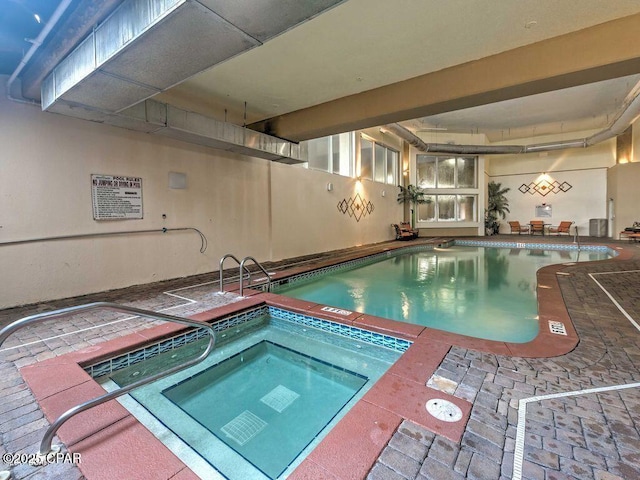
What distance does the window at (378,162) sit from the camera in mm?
10258

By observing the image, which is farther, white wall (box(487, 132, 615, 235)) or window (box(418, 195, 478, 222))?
window (box(418, 195, 478, 222))

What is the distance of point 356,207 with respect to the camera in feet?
31.9

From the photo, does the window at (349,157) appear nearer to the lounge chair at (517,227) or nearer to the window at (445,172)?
the window at (445,172)

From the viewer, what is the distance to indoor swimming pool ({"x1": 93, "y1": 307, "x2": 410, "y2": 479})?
5.40 feet

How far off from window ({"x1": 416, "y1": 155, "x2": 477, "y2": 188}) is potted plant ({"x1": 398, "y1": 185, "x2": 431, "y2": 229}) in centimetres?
66

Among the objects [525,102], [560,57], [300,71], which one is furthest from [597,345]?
[525,102]

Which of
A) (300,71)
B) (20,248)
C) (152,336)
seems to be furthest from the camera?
(300,71)

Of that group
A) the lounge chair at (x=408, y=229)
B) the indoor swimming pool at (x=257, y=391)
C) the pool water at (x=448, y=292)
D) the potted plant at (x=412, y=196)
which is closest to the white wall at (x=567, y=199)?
the potted plant at (x=412, y=196)

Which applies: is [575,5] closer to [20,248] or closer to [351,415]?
[351,415]

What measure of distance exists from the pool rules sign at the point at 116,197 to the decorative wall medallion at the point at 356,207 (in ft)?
18.2

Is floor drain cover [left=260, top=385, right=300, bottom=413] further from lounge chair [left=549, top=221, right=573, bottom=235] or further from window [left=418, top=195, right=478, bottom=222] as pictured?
lounge chair [left=549, top=221, right=573, bottom=235]

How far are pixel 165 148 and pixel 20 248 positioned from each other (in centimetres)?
229

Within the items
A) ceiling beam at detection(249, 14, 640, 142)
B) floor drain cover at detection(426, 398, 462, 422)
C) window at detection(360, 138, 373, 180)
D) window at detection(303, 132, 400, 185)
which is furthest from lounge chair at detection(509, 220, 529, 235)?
floor drain cover at detection(426, 398, 462, 422)

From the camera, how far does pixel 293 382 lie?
95.9 inches
